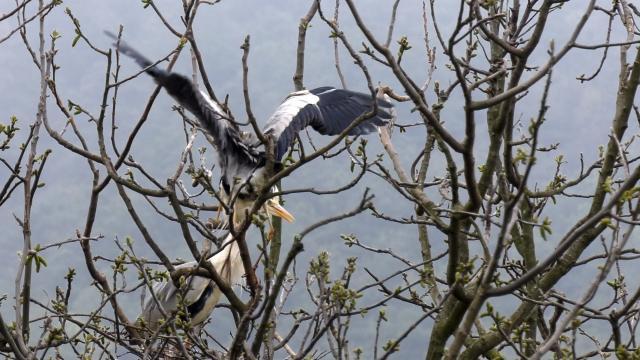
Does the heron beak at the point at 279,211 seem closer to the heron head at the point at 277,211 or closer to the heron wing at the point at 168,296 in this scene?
the heron head at the point at 277,211

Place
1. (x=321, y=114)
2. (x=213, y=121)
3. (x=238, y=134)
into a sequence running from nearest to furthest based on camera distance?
(x=213, y=121) → (x=238, y=134) → (x=321, y=114)

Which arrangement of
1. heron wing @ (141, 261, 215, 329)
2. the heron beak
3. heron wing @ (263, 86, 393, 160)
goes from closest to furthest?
heron wing @ (263, 86, 393, 160) → the heron beak → heron wing @ (141, 261, 215, 329)

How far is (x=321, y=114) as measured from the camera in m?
4.49

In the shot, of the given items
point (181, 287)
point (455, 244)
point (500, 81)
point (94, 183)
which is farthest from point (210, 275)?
point (500, 81)

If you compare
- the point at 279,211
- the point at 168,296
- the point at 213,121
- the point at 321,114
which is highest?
the point at 321,114

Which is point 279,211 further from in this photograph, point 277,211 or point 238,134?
point 238,134

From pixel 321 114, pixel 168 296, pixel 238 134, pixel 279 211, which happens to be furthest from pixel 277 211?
pixel 168 296

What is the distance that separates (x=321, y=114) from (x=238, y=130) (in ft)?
1.61

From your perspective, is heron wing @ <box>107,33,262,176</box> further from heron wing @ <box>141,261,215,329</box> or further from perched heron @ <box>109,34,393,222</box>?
heron wing @ <box>141,261,215,329</box>

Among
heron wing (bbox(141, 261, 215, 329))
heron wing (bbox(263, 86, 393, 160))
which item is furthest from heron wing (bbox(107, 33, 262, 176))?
heron wing (bbox(141, 261, 215, 329))

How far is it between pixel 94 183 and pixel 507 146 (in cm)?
154

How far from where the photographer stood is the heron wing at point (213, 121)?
381 centimetres

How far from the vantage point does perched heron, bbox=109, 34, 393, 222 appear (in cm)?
381

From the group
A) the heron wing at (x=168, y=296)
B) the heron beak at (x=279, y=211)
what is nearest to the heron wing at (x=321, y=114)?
the heron beak at (x=279, y=211)
